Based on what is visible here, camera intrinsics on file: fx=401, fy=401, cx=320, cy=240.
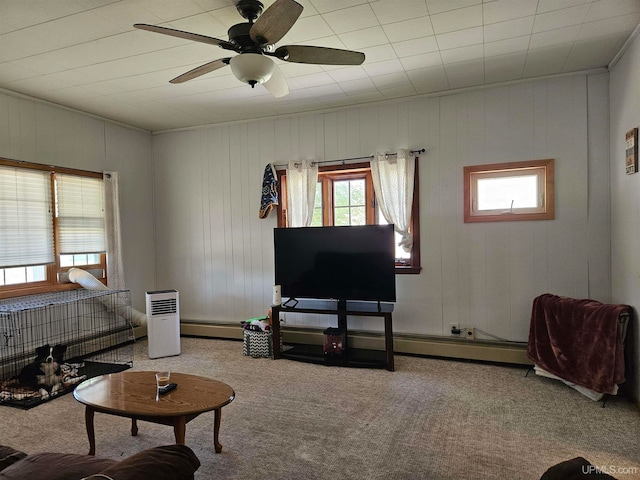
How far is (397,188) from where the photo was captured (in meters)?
4.14

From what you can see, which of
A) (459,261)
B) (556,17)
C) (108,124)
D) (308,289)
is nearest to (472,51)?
(556,17)

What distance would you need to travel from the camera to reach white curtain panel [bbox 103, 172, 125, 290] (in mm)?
4625

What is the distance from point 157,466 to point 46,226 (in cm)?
373

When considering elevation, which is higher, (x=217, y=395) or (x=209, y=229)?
(x=209, y=229)

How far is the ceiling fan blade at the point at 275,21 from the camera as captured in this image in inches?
70.9

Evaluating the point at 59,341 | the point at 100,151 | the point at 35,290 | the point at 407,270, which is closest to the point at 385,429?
the point at 407,270

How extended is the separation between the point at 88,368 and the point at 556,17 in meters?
4.78

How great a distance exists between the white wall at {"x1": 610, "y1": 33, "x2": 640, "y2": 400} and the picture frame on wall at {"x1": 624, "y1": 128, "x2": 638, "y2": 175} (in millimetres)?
48

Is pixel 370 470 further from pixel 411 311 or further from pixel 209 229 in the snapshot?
pixel 209 229

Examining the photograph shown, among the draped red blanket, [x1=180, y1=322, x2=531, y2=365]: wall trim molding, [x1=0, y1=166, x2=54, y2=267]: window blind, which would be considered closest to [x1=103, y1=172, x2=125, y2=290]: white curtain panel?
[x1=0, y1=166, x2=54, y2=267]: window blind

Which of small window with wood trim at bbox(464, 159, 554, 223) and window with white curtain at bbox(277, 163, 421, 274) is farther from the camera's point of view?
window with white curtain at bbox(277, 163, 421, 274)

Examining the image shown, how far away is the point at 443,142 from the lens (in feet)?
13.2

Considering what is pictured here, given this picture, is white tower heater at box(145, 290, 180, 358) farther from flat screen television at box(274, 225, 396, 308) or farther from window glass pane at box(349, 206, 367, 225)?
window glass pane at box(349, 206, 367, 225)

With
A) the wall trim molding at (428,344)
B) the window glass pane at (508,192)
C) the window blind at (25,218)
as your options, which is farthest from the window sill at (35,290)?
the window glass pane at (508,192)
